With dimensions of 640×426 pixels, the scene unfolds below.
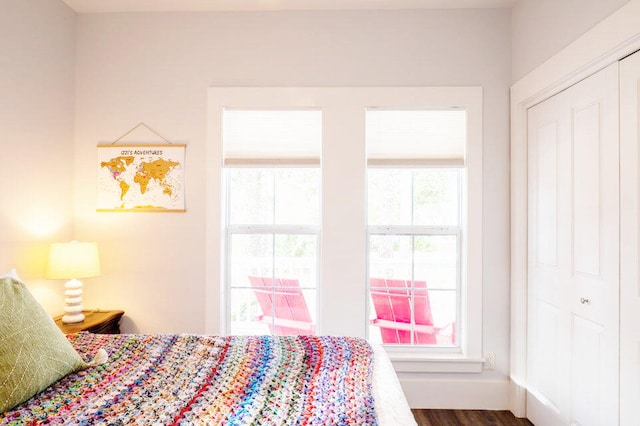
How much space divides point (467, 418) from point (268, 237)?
6.02ft

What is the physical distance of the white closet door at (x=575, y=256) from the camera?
1.75 m

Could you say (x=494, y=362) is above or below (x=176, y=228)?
below

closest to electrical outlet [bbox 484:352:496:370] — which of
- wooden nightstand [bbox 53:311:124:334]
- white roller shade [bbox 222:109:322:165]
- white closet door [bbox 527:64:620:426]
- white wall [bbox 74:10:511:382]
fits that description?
white wall [bbox 74:10:511:382]

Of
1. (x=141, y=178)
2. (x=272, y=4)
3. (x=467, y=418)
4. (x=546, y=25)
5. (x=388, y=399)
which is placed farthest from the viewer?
(x=141, y=178)

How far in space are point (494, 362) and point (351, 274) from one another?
1178mm

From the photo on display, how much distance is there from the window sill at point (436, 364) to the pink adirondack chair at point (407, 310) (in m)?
0.14

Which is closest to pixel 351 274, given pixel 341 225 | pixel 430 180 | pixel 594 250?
pixel 341 225

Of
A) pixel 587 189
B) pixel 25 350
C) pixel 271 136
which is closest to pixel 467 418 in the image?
pixel 587 189

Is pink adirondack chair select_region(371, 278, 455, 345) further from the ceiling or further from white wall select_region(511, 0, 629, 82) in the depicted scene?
the ceiling

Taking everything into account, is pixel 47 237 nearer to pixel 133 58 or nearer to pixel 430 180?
pixel 133 58

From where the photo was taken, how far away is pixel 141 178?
8.68 feet

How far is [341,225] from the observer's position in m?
2.60

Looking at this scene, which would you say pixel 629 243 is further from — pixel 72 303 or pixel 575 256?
pixel 72 303

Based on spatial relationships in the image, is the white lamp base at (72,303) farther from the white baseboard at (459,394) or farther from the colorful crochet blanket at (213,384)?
the white baseboard at (459,394)
